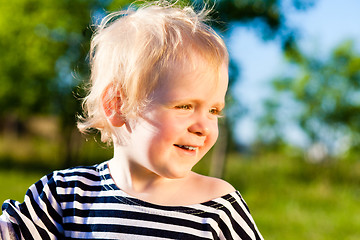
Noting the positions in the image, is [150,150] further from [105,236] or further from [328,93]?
[328,93]

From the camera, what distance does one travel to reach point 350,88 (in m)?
11.7

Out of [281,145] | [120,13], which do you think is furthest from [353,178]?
[120,13]

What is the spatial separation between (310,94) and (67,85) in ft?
20.7

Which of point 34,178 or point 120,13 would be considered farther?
point 34,178

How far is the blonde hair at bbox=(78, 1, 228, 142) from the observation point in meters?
1.37

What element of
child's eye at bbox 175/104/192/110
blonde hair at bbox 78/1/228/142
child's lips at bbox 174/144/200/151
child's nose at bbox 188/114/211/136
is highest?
blonde hair at bbox 78/1/228/142

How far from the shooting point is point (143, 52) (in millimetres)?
1388

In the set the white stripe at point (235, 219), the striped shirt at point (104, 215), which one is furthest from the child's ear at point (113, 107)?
the white stripe at point (235, 219)

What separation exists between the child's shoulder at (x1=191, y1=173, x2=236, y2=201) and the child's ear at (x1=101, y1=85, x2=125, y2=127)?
32 cm

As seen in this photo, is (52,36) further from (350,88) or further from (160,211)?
(160,211)

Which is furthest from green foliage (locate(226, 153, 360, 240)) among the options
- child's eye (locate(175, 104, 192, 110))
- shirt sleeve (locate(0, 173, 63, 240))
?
child's eye (locate(175, 104, 192, 110))

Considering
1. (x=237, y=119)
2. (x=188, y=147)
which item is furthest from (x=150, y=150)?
(x=237, y=119)

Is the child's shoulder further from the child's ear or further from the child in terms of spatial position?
the child's ear

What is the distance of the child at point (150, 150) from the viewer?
4.46ft
